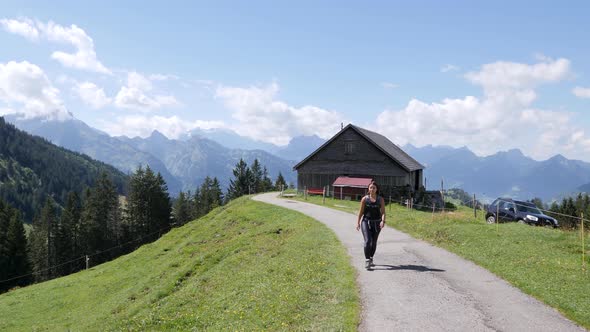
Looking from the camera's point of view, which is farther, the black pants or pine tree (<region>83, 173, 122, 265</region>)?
pine tree (<region>83, 173, 122, 265</region>)

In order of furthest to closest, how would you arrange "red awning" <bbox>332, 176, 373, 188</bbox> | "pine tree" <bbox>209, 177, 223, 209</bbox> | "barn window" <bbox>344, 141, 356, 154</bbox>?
"pine tree" <bbox>209, 177, 223, 209</bbox>
"barn window" <bbox>344, 141, 356, 154</bbox>
"red awning" <bbox>332, 176, 373, 188</bbox>

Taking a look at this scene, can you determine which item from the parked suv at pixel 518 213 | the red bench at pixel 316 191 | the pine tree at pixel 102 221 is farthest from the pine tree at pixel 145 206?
the parked suv at pixel 518 213

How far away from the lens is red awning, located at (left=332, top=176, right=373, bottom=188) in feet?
160

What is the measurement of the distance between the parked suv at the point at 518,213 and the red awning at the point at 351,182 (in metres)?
21.6

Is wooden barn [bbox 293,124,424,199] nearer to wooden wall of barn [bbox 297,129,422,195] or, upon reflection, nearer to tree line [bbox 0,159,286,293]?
wooden wall of barn [bbox 297,129,422,195]

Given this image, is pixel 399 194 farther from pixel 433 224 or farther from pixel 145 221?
pixel 145 221

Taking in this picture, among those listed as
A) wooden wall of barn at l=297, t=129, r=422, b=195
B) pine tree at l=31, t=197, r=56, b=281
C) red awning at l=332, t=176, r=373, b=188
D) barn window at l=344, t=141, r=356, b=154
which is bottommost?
pine tree at l=31, t=197, r=56, b=281

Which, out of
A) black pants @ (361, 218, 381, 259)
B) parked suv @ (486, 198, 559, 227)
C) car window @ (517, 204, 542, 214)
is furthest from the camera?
car window @ (517, 204, 542, 214)

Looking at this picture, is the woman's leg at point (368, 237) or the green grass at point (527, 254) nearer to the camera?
the green grass at point (527, 254)

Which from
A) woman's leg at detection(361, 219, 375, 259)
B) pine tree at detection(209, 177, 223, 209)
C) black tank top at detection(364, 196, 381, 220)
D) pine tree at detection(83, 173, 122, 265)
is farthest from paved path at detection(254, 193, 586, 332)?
pine tree at detection(209, 177, 223, 209)

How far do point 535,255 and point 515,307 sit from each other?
22.5ft

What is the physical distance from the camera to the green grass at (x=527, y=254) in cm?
1045

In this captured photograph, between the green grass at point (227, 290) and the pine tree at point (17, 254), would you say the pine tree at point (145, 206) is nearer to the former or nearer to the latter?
the pine tree at point (17, 254)

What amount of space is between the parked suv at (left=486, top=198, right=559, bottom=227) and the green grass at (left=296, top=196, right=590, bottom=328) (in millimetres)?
4176
